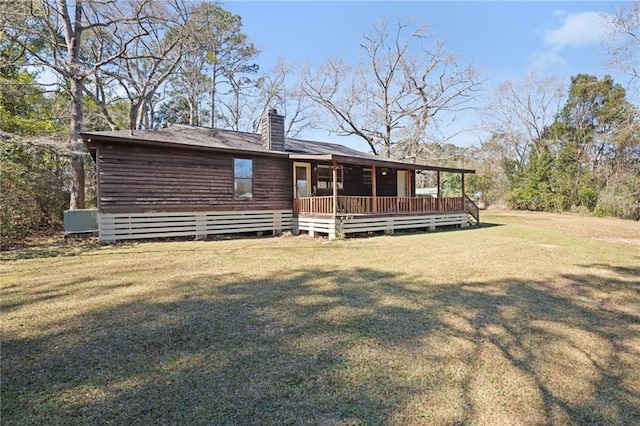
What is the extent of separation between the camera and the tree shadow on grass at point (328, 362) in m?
2.32

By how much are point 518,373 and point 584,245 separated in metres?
9.19

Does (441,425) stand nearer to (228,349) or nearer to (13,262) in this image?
(228,349)

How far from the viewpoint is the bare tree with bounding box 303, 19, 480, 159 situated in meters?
26.5

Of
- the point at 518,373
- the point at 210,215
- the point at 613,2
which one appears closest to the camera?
the point at 518,373

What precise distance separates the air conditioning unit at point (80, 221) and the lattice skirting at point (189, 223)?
1593 millimetres

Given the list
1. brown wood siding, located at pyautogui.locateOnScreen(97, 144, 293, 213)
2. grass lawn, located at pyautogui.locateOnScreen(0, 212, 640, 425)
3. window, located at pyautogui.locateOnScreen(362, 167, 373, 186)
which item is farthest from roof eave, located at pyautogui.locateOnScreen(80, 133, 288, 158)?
window, located at pyautogui.locateOnScreen(362, 167, 373, 186)

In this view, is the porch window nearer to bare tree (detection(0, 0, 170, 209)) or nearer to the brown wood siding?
the brown wood siding

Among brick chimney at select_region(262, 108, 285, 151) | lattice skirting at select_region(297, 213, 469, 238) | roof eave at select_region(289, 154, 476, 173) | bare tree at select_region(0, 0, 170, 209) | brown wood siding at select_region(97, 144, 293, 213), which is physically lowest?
lattice skirting at select_region(297, 213, 469, 238)

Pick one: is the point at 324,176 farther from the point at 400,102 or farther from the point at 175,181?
the point at 400,102

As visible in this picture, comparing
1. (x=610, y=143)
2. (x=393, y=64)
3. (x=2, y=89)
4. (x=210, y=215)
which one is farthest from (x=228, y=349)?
(x=610, y=143)

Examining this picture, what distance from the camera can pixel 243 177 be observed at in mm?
12000

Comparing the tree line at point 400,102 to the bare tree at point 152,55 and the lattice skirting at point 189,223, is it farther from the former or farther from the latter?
the lattice skirting at point 189,223

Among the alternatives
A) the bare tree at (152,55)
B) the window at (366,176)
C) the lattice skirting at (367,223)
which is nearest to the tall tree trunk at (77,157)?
the bare tree at (152,55)

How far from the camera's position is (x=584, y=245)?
981 centimetres
